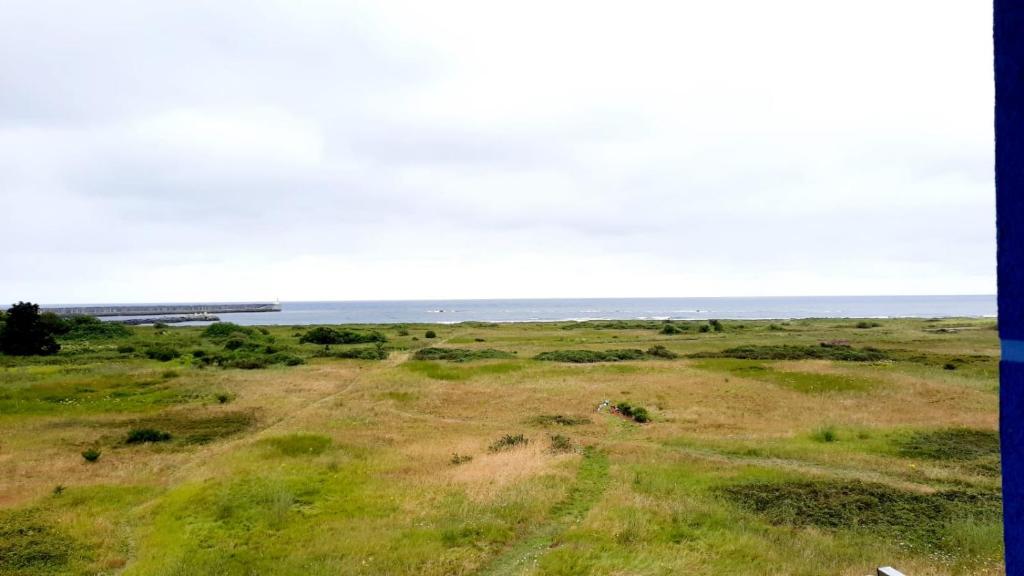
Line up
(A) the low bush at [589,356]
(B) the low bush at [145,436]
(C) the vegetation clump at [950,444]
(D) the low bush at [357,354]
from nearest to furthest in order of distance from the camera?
(C) the vegetation clump at [950,444] → (B) the low bush at [145,436] → (A) the low bush at [589,356] → (D) the low bush at [357,354]

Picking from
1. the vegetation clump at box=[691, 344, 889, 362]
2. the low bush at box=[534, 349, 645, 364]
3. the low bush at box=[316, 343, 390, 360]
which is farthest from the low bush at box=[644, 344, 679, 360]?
the low bush at box=[316, 343, 390, 360]

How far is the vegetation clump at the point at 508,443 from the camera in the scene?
92.4 ft

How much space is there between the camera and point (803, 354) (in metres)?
64.6

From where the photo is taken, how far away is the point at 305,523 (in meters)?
19.3

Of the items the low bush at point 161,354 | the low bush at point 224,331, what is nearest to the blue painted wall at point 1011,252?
the low bush at point 161,354

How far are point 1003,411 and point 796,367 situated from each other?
57.6m

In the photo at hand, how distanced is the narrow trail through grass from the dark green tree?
72.4 m

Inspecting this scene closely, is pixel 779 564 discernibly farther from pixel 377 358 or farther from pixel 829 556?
pixel 377 358

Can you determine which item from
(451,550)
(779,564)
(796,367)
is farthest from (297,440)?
(796,367)

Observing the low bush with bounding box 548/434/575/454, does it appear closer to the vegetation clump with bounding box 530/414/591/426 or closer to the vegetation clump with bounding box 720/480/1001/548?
the vegetation clump with bounding box 530/414/591/426

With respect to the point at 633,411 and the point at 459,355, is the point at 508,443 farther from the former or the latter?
the point at 459,355

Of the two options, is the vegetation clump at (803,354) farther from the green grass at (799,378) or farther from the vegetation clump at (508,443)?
the vegetation clump at (508,443)

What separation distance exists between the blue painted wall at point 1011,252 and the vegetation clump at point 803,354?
63882 mm

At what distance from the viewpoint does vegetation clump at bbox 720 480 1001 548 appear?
17656mm
